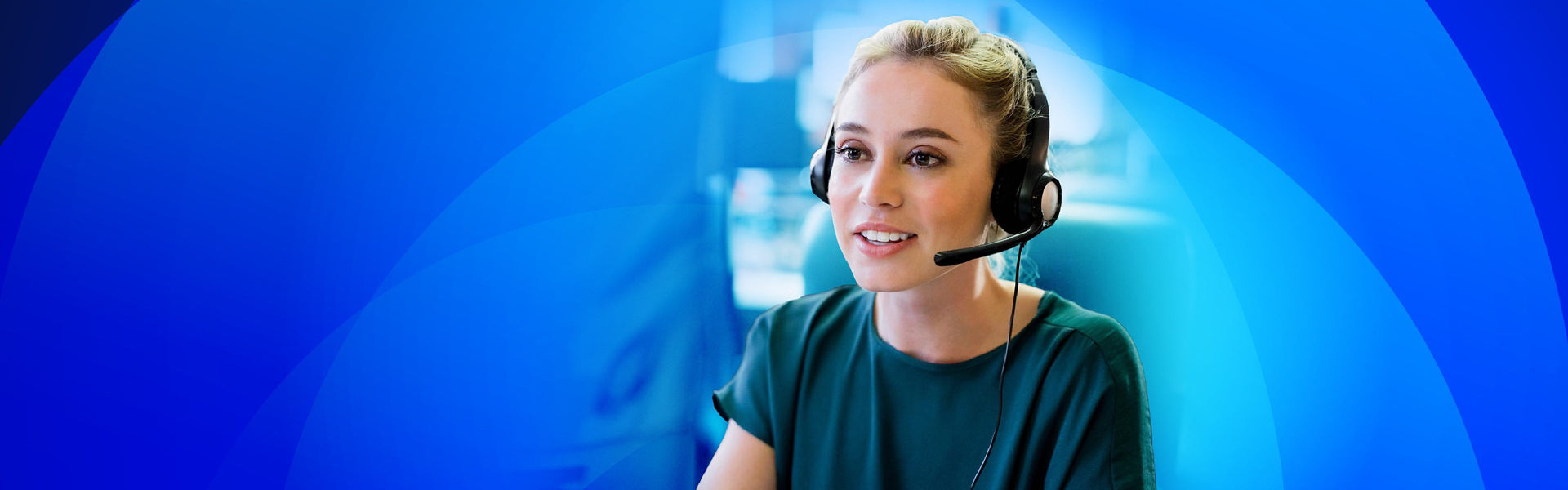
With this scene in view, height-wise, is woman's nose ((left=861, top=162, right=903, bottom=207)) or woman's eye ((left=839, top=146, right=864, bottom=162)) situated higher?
woman's eye ((left=839, top=146, right=864, bottom=162))

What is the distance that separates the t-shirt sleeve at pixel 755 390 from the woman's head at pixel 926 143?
0.98ft

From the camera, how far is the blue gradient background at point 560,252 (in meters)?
1.84

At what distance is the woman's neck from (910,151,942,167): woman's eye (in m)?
0.18

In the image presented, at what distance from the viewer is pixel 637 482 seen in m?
2.14

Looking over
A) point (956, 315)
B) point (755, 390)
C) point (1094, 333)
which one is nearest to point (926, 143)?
point (956, 315)

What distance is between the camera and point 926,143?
4.55 ft

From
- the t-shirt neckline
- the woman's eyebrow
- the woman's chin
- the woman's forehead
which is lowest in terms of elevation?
the t-shirt neckline

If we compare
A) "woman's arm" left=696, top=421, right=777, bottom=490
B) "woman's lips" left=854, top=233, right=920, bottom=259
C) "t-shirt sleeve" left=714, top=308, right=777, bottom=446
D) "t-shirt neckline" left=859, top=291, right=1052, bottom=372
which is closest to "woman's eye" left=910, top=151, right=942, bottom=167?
"woman's lips" left=854, top=233, right=920, bottom=259

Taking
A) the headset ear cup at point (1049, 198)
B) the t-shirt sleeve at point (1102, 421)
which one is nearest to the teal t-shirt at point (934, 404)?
the t-shirt sleeve at point (1102, 421)

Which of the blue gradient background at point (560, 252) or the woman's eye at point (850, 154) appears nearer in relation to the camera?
the woman's eye at point (850, 154)

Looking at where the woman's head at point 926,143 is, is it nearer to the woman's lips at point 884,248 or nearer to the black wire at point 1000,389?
the woman's lips at point 884,248

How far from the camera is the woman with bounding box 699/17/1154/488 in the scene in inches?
55.0

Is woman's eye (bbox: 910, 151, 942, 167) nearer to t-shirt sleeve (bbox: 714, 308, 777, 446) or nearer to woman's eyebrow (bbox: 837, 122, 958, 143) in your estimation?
woman's eyebrow (bbox: 837, 122, 958, 143)

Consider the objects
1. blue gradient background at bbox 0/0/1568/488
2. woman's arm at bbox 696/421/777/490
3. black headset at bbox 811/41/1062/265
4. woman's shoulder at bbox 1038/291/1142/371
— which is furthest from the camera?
blue gradient background at bbox 0/0/1568/488
